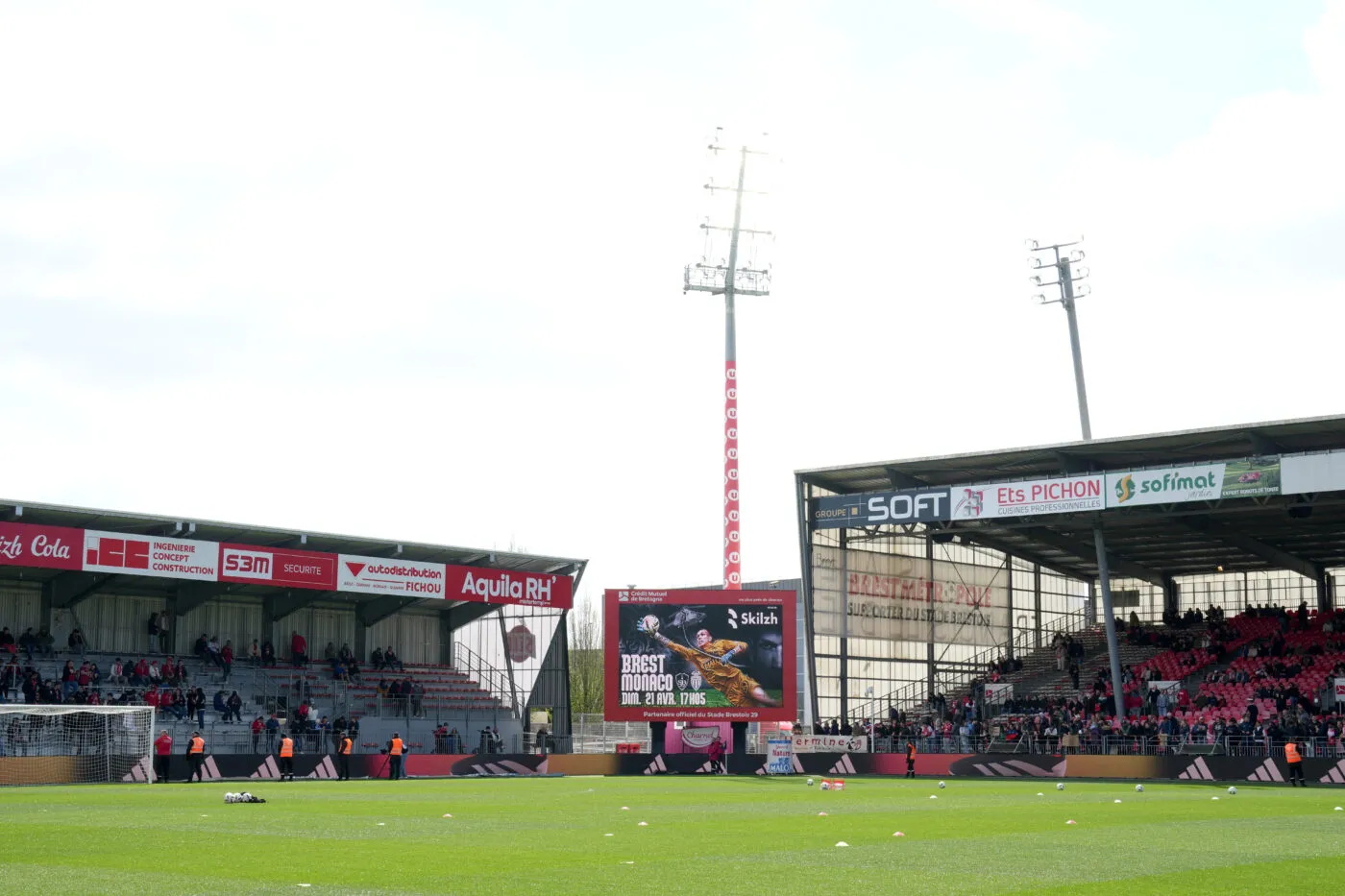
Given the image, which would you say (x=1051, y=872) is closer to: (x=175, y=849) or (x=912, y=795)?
(x=175, y=849)

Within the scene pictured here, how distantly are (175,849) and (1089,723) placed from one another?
38232 millimetres

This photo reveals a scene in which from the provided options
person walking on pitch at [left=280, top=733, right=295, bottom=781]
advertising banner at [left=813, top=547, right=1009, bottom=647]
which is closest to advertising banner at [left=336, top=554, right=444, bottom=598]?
person walking on pitch at [left=280, top=733, right=295, bottom=781]

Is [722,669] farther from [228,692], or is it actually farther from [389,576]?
[228,692]

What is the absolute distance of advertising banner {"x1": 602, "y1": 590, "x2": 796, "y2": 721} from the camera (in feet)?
162

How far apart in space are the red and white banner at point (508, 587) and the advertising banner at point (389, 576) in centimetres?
59

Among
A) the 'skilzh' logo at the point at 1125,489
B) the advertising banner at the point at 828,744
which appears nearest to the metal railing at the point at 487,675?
the advertising banner at the point at 828,744

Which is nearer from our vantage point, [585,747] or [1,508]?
[1,508]

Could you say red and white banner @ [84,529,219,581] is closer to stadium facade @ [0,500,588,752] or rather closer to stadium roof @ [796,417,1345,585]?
stadium facade @ [0,500,588,752]

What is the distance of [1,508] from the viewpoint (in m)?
43.9

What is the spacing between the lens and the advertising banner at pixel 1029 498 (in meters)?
49.9

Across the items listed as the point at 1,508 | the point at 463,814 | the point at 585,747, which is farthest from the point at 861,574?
the point at 463,814

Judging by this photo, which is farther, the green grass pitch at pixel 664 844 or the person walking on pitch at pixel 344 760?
the person walking on pitch at pixel 344 760

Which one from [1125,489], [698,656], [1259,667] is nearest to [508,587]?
[698,656]

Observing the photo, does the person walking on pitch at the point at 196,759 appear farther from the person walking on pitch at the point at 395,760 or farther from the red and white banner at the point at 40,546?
the red and white banner at the point at 40,546
